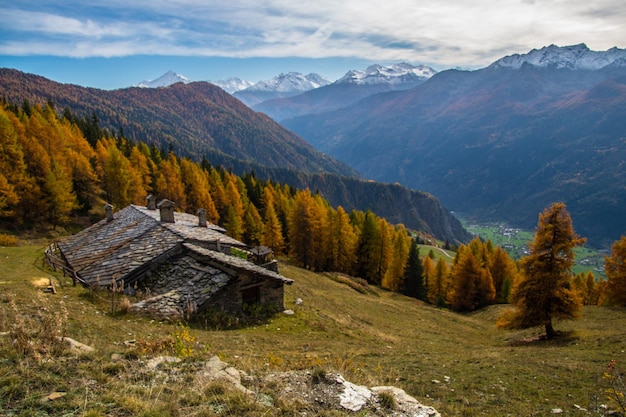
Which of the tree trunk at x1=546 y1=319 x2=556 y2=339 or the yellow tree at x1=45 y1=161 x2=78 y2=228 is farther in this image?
the yellow tree at x1=45 y1=161 x2=78 y2=228

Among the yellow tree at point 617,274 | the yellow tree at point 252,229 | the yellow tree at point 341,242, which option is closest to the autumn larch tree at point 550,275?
the yellow tree at point 617,274

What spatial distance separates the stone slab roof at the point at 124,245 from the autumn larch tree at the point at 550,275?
26130 millimetres

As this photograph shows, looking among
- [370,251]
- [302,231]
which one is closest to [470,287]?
[370,251]

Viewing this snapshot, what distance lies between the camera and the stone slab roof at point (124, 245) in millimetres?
23453

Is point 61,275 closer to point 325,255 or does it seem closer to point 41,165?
point 41,165

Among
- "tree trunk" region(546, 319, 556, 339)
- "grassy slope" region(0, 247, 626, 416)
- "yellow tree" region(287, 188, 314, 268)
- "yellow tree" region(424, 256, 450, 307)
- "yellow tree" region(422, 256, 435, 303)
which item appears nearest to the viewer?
"grassy slope" region(0, 247, 626, 416)

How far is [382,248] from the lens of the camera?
7569 cm

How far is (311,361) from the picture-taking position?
1165cm

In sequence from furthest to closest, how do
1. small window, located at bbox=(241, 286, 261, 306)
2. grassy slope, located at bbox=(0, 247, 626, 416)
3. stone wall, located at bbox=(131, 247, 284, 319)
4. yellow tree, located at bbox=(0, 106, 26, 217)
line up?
yellow tree, located at bbox=(0, 106, 26, 217), small window, located at bbox=(241, 286, 261, 306), stone wall, located at bbox=(131, 247, 284, 319), grassy slope, located at bbox=(0, 247, 626, 416)

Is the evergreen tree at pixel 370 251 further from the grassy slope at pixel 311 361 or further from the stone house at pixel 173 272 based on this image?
the stone house at pixel 173 272

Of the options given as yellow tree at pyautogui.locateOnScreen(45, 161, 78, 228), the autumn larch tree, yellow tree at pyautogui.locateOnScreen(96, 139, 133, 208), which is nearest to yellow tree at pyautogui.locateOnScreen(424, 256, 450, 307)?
the autumn larch tree

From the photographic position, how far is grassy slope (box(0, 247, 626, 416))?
668 cm

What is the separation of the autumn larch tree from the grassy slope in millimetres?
2096

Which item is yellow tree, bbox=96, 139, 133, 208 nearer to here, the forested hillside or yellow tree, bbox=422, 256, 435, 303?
the forested hillside
